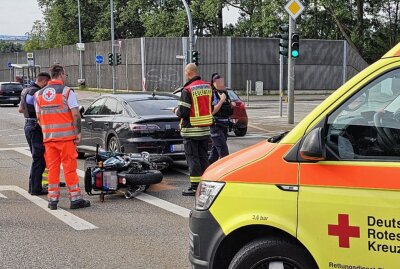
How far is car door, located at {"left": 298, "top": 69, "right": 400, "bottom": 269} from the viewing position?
3102 mm

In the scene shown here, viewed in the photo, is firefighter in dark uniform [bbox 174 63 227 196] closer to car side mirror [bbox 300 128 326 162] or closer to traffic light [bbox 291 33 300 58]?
car side mirror [bbox 300 128 326 162]

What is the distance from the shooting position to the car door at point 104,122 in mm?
10391

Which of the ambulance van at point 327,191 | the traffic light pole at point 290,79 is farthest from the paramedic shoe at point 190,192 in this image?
the traffic light pole at point 290,79

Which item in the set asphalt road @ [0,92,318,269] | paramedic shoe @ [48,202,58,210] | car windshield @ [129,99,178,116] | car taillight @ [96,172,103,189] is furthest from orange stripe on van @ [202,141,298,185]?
car windshield @ [129,99,178,116]

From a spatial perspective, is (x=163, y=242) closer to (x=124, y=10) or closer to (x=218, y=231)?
(x=218, y=231)

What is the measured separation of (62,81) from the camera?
739cm

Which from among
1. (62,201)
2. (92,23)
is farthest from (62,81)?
(92,23)

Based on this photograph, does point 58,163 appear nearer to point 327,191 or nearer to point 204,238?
point 204,238

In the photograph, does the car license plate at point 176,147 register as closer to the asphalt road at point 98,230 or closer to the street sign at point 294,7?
the asphalt road at point 98,230

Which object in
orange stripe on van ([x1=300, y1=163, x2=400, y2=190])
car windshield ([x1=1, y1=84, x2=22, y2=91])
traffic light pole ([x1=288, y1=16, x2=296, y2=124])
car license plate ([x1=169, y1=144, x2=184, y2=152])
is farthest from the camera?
car windshield ([x1=1, y1=84, x2=22, y2=91])

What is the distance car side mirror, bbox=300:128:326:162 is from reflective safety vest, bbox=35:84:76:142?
4.60 m

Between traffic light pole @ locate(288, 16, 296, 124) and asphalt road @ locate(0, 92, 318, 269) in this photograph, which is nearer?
asphalt road @ locate(0, 92, 318, 269)

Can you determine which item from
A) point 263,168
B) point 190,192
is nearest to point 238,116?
point 190,192

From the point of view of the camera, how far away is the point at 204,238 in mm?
3670
